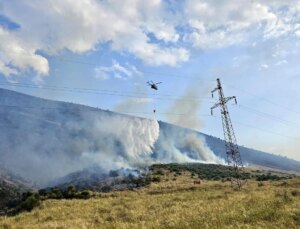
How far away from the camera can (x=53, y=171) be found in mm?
180625

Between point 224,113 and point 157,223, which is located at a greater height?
point 224,113

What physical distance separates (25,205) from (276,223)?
45687mm

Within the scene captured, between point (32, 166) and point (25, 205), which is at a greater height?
point (32, 166)

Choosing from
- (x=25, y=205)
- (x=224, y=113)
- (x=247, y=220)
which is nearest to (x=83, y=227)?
(x=247, y=220)

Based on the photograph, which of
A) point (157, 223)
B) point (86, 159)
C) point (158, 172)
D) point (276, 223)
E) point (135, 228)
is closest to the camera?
point (276, 223)

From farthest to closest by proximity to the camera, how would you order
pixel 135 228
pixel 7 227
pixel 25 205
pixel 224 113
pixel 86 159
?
1. pixel 86 159
2. pixel 224 113
3. pixel 25 205
4. pixel 7 227
5. pixel 135 228

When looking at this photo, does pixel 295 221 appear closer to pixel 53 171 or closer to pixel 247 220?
pixel 247 220

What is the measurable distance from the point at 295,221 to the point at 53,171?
168350 mm

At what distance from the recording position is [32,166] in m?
184

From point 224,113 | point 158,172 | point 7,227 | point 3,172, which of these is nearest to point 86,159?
point 3,172

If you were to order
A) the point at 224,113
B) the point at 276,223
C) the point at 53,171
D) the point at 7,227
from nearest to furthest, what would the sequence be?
1. the point at 276,223
2. the point at 7,227
3. the point at 224,113
4. the point at 53,171

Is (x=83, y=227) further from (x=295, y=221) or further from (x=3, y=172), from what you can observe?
(x=3, y=172)

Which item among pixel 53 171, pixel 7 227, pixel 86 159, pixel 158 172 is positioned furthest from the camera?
pixel 86 159

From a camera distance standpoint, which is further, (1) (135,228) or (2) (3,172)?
(2) (3,172)
